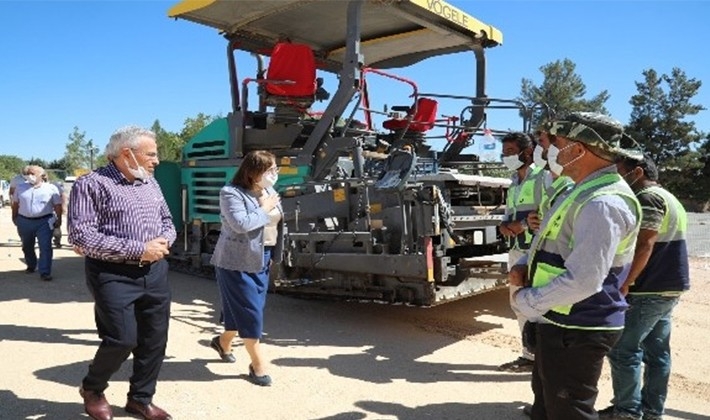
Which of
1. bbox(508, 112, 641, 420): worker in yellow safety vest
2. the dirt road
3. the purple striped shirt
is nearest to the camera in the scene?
bbox(508, 112, 641, 420): worker in yellow safety vest

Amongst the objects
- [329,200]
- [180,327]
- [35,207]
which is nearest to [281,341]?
[180,327]

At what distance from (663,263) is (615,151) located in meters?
1.30

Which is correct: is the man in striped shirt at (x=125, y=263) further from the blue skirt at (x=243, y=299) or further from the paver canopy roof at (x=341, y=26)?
the paver canopy roof at (x=341, y=26)

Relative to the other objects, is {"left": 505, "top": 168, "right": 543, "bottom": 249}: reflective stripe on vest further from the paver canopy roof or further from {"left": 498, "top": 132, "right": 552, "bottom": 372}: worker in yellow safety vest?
the paver canopy roof

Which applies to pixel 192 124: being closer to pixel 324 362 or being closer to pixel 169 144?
pixel 169 144

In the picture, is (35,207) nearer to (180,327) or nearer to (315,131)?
(180,327)

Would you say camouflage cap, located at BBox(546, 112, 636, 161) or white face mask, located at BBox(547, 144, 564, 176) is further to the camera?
white face mask, located at BBox(547, 144, 564, 176)

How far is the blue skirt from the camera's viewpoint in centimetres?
384

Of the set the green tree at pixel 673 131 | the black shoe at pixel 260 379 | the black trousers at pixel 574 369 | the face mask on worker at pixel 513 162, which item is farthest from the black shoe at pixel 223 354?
the green tree at pixel 673 131

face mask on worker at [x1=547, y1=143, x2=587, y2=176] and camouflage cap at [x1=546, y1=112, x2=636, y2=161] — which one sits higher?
camouflage cap at [x1=546, y1=112, x2=636, y2=161]

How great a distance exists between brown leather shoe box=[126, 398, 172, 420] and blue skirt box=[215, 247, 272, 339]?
781mm

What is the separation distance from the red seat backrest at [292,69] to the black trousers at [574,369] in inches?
179

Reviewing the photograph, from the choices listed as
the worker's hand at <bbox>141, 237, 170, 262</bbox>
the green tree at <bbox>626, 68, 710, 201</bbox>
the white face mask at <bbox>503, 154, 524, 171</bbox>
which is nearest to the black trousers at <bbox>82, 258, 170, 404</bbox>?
the worker's hand at <bbox>141, 237, 170, 262</bbox>

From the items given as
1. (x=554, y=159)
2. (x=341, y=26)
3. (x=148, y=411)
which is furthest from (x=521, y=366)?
(x=341, y=26)
